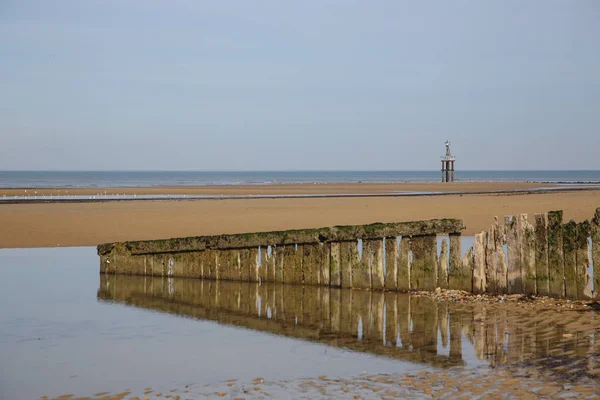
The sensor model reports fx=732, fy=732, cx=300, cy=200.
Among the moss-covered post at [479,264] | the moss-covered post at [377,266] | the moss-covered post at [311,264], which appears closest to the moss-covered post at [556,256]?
the moss-covered post at [479,264]

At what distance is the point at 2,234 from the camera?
67.7 ft

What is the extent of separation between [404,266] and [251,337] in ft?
11.9

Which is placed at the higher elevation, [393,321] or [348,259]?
[348,259]

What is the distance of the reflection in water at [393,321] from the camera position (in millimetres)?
7473

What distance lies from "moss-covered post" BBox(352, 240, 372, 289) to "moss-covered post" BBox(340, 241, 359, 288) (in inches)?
2.6

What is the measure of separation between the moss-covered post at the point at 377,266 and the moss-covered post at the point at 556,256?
2492 millimetres

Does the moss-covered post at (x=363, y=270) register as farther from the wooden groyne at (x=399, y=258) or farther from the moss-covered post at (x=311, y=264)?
the moss-covered post at (x=311, y=264)

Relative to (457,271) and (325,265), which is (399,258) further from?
(325,265)

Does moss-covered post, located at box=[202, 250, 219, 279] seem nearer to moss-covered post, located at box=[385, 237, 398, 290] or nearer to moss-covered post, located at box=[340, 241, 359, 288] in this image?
moss-covered post, located at box=[340, 241, 359, 288]

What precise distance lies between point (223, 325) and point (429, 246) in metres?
3.70

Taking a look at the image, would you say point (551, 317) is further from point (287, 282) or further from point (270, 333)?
point (287, 282)

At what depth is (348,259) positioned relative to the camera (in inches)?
462

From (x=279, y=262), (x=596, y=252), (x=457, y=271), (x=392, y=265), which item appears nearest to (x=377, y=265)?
(x=392, y=265)

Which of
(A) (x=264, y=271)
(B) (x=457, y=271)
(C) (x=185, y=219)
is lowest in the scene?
(A) (x=264, y=271)
